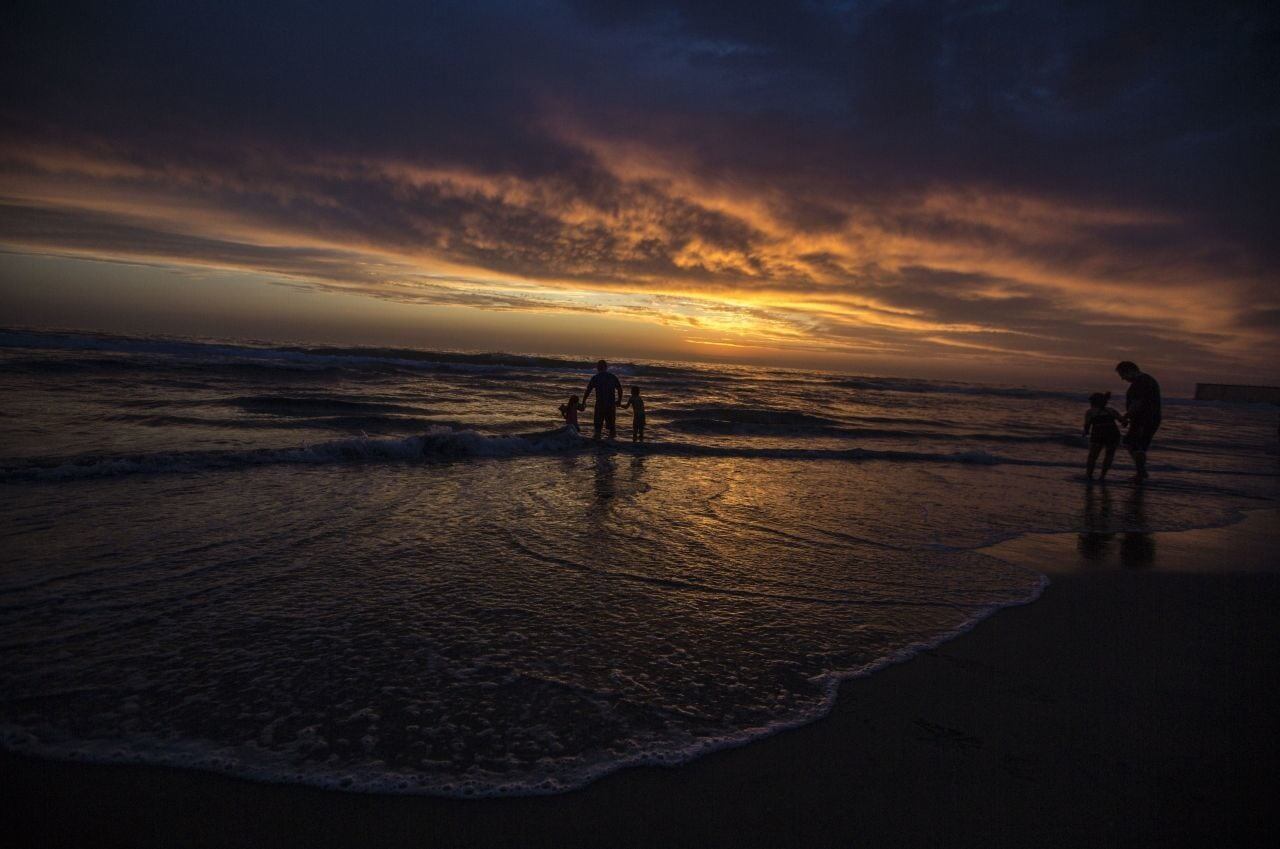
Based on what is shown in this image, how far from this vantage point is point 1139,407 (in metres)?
12.4

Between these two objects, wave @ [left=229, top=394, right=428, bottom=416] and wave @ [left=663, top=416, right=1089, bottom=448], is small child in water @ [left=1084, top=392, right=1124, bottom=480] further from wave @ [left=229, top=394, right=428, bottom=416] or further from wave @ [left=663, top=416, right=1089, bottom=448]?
wave @ [left=229, top=394, right=428, bottom=416]

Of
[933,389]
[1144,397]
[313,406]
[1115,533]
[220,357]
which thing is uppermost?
[933,389]

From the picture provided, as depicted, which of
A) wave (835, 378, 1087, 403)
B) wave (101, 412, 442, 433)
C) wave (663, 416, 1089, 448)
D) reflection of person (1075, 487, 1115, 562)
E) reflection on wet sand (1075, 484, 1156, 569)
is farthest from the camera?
wave (835, 378, 1087, 403)

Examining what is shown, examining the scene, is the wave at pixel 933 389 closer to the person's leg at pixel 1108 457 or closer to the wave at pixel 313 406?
the person's leg at pixel 1108 457

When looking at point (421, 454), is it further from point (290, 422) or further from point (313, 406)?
point (313, 406)

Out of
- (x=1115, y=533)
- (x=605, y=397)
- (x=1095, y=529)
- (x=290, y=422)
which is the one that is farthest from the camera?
(x=605, y=397)

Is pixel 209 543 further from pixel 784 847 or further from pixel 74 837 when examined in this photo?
pixel 784 847

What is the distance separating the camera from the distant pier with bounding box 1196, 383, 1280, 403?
247ft

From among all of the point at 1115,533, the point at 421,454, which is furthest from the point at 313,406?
the point at 1115,533

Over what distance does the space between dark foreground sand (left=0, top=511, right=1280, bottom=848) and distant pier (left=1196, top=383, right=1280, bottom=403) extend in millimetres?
102747

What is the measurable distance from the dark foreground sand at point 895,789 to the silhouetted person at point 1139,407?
34.3ft

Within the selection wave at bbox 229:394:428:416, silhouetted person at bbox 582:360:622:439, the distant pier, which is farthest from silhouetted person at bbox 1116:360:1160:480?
the distant pier

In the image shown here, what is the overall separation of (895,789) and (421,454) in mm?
11659

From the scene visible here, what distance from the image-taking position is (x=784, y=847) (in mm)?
2377
